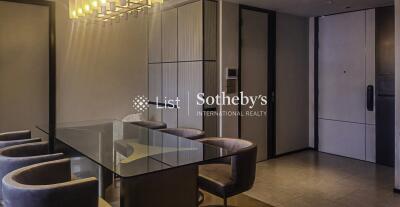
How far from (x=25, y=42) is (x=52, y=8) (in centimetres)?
63

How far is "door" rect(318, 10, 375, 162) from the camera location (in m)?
5.38

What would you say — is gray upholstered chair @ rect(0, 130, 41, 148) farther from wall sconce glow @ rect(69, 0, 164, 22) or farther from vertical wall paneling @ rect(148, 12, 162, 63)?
vertical wall paneling @ rect(148, 12, 162, 63)

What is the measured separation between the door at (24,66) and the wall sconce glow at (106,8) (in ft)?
3.76

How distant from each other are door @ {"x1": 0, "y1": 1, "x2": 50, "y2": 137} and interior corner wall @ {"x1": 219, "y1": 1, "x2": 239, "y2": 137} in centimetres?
255

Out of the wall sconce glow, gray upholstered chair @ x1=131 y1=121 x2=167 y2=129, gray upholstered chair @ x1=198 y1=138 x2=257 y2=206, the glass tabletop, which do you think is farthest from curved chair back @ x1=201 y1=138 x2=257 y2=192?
the wall sconce glow

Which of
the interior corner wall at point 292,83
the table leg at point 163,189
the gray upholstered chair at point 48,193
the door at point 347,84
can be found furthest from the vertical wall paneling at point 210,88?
the gray upholstered chair at point 48,193

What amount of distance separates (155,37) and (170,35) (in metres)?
0.44

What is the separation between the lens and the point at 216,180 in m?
2.99

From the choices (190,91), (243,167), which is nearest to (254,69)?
(190,91)

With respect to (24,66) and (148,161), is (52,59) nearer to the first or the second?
(24,66)

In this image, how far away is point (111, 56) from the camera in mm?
5355

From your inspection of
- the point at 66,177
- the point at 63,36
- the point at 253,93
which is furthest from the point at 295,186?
the point at 63,36

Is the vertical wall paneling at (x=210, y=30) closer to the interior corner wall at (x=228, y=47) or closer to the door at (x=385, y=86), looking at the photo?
the interior corner wall at (x=228, y=47)

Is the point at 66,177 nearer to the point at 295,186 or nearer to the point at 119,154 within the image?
the point at 119,154
